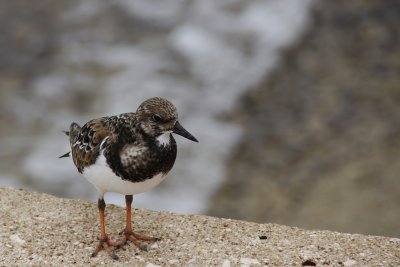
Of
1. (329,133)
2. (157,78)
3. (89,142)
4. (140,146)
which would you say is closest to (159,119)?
A: (140,146)

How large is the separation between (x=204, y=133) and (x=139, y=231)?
5812mm

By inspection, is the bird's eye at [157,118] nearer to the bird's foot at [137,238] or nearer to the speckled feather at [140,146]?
the speckled feather at [140,146]

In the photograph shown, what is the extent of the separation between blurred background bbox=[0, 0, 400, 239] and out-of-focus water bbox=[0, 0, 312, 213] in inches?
0.9

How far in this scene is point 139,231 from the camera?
15.3 feet

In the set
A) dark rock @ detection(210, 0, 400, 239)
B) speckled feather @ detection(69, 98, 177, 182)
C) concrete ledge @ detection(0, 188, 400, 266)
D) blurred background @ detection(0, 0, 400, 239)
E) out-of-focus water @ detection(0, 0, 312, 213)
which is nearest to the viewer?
speckled feather @ detection(69, 98, 177, 182)

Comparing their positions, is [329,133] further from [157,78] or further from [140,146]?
[140,146]

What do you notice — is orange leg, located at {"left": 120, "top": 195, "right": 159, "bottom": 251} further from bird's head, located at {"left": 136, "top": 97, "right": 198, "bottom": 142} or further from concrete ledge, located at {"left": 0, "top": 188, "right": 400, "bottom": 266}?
bird's head, located at {"left": 136, "top": 97, "right": 198, "bottom": 142}

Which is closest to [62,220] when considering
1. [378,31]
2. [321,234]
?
[321,234]

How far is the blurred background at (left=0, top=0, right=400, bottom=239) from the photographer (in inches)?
346

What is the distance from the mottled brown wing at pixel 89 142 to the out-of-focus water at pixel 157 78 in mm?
4566

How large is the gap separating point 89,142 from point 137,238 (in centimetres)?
71

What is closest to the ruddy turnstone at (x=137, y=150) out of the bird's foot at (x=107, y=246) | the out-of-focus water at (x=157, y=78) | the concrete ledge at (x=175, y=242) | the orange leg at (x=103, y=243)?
→ the orange leg at (x=103, y=243)

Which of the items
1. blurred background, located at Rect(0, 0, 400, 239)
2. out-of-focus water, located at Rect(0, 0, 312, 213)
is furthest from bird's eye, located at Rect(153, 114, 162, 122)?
out-of-focus water, located at Rect(0, 0, 312, 213)

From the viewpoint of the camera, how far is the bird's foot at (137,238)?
14.4 feet
